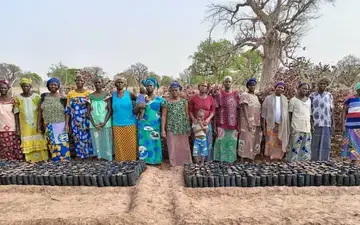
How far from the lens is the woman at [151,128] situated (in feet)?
17.4

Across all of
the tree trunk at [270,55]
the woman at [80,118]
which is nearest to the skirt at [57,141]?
the woman at [80,118]

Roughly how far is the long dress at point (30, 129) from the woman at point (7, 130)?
6.0 inches

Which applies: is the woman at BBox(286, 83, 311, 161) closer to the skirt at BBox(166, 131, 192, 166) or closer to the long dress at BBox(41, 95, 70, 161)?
the skirt at BBox(166, 131, 192, 166)

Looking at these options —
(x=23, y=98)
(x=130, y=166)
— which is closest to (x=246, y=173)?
(x=130, y=166)

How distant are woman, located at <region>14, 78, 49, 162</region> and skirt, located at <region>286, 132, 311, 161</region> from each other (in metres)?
4.23

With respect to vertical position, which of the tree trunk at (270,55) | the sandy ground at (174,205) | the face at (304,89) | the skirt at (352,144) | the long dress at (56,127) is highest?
the tree trunk at (270,55)

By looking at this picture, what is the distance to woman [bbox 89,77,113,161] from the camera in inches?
207

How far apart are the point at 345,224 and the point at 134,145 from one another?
3346 millimetres

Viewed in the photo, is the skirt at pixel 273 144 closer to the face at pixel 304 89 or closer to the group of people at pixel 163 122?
the group of people at pixel 163 122

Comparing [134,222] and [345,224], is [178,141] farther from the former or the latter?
[345,224]

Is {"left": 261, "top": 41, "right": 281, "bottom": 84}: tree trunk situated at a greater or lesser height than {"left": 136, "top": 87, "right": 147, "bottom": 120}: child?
greater

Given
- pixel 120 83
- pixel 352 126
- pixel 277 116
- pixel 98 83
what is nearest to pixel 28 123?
pixel 98 83

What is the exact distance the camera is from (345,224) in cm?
321

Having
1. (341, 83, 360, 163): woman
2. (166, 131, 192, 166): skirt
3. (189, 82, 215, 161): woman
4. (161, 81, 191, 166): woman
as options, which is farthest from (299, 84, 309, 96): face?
(166, 131, 192, 166): skirt
